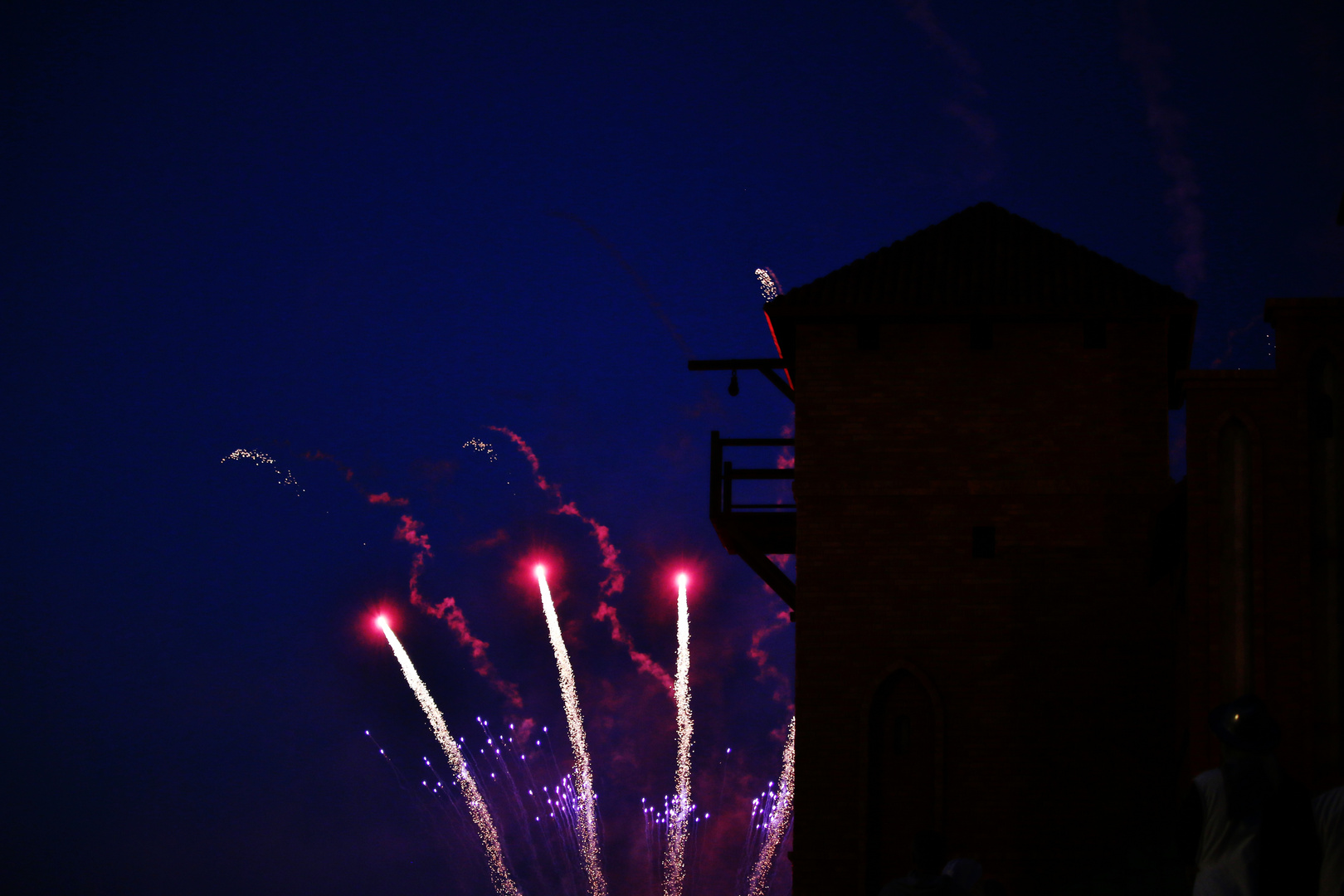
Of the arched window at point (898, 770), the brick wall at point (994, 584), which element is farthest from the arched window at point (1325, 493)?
the arched window at point (898, 770)

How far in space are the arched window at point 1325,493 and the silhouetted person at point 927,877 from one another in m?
7.55

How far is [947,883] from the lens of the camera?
22.5 feet

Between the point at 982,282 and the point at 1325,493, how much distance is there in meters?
6.43

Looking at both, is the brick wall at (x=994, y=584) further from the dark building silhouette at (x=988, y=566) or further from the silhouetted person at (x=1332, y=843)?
the silhouetted person at (x=1332, y=843)

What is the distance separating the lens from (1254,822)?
606 centimetres

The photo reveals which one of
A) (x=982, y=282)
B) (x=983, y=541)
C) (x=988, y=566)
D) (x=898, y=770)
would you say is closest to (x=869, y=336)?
(x=982, y=282)

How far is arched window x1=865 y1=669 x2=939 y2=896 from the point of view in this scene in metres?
17.0

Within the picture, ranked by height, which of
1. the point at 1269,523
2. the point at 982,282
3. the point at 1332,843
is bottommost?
the point at 1332,843

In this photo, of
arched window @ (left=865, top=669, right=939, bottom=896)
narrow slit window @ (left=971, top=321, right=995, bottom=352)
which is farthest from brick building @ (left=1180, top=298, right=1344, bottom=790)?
narrow slit window @ (left=971, top=321, right=995, bottom=352)

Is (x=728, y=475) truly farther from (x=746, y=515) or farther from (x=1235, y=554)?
(x=1235, y=554)

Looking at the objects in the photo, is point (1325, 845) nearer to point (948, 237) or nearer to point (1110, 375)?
point (1110, 375)

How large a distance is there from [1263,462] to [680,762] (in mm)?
51038

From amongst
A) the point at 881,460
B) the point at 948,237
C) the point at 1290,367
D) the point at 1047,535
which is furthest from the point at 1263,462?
the point at 948,237

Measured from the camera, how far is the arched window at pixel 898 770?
55.8 ft
